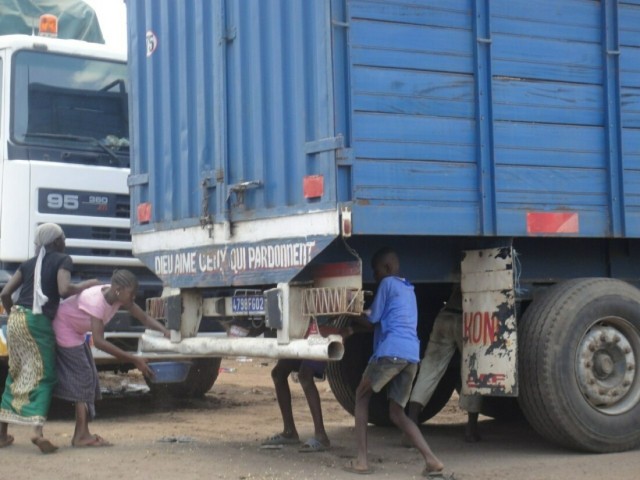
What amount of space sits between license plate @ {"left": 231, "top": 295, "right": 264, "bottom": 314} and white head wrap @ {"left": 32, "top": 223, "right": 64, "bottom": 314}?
126cm

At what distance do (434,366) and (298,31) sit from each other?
2.47 meters

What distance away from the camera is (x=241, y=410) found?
1057 centimetres

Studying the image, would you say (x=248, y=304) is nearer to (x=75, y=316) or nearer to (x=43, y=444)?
(x=75, y=316)

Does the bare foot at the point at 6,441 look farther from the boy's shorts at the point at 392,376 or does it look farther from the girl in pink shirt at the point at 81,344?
the boy's shorts at the point at 392,376

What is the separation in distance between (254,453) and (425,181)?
85.0 inches

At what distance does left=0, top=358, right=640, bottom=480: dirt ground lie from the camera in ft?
22.1

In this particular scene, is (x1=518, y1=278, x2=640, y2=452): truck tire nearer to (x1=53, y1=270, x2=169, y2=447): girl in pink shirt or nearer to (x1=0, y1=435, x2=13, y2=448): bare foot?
(x1=53, y1=270, x2=169, y2=447): girl in pink shirt

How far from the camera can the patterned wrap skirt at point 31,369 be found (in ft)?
24.7

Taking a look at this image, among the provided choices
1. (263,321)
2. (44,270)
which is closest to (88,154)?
(44,270)

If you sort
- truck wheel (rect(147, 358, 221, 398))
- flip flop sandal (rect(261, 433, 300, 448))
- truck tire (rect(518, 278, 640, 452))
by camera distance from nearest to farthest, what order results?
1. truck tire (rect(518, 278, 640, 452))
2. flip flop sandal (rect(261, 433, 300, 448))
3. truck wheel (rect(147, 358, 221, 398))

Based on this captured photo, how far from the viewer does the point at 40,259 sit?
7.60 meters

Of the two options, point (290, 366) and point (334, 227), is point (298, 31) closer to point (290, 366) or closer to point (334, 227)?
point (334, 227)

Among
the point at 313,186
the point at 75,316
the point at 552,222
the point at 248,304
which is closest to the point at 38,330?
the point at 75,316

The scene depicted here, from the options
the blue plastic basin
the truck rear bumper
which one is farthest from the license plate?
the blue plastic basin
